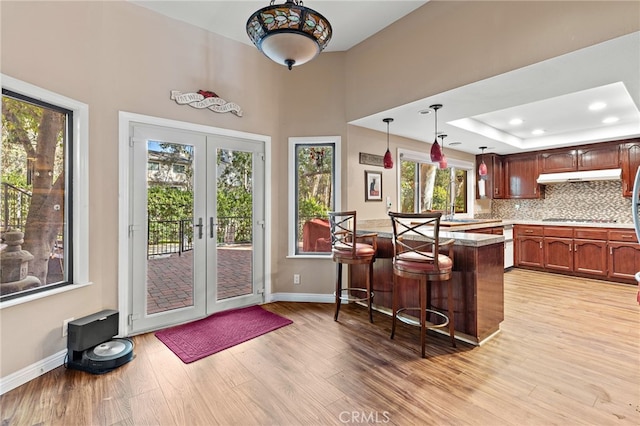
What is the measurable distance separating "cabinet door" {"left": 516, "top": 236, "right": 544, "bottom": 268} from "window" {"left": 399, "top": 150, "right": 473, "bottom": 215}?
1.08 metres

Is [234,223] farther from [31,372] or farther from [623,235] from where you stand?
[623,235]

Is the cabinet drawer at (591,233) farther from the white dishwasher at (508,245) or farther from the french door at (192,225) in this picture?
the french door at (192,225)

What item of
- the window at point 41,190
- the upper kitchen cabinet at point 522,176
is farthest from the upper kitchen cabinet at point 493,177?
the window at point 41,190

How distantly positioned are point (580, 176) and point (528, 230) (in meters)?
1.22

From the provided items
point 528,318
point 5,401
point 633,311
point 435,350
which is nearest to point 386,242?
point 435,350

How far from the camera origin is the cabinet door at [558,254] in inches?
204

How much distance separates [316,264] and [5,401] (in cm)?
289

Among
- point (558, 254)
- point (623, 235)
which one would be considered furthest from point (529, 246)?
point (623, 235)

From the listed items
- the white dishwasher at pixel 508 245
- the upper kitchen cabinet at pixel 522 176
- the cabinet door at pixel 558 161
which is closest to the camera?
the cabinet door at pixel 558 161

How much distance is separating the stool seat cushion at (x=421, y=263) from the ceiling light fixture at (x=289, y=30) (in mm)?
1805

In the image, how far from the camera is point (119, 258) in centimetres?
284

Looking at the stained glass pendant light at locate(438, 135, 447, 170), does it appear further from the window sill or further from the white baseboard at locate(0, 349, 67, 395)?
the white baseboard at locate(0, 349, 67, 395)

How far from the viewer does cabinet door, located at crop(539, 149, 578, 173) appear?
17.7 ft

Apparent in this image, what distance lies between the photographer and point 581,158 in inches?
208
